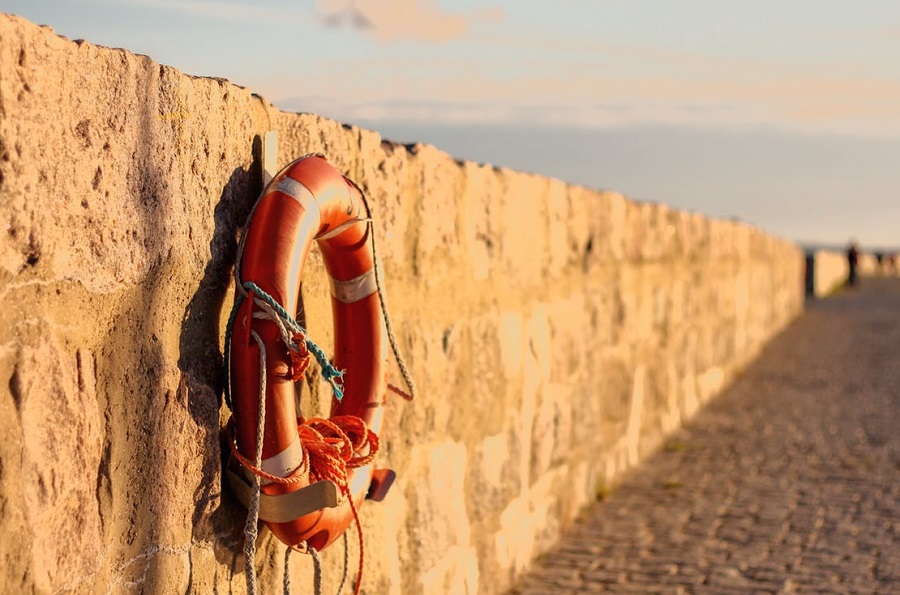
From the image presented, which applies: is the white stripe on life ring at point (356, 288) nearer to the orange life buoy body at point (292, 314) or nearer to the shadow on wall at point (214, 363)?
the orange life buoy body at point (292, 314)

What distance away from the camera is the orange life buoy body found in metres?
2.26

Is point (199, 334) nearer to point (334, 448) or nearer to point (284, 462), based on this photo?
point (284, 462)

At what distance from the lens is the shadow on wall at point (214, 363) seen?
7.19 ft

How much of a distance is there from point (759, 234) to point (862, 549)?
966cm

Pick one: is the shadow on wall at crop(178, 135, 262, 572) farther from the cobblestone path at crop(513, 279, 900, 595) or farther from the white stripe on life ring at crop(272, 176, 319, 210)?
the cobblestone path at crop(513, 279, 900, 595)

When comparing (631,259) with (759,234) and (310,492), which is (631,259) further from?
(759,234)

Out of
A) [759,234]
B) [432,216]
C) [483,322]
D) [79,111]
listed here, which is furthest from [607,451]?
[759,234]

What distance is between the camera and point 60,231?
6.01 feet

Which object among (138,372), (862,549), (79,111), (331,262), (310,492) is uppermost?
(79,111)

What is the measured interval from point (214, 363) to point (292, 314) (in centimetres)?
18

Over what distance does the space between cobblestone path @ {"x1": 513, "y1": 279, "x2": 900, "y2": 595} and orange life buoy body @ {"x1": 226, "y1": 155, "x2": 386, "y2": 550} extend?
1.62 meters

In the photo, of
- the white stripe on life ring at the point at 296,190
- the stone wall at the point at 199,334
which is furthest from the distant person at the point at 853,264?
the white stripe on life ring at the point at 296,190

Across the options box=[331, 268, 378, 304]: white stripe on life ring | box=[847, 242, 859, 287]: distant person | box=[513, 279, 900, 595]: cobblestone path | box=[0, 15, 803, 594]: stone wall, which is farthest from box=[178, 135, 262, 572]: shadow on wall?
box=[847, 242, 859, 287]: distant person

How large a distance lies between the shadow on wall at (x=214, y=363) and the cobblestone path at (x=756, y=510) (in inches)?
76.5
